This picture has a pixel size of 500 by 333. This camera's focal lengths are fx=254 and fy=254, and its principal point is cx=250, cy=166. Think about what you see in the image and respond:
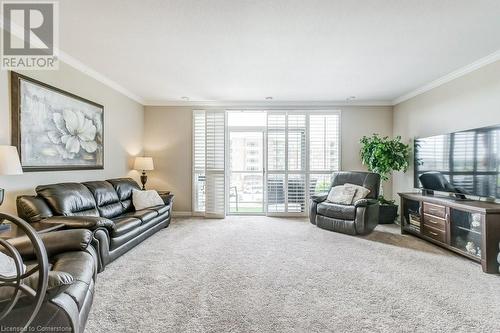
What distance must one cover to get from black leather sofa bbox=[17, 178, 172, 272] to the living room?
26mm

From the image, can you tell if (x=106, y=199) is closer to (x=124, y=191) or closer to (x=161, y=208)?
(x=124, y=191)

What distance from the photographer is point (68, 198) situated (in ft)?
10.1

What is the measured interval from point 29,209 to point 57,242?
1.14 meters

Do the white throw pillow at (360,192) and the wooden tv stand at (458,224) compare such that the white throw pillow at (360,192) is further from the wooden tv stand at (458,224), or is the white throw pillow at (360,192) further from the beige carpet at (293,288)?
the beige carpet at (293,288)

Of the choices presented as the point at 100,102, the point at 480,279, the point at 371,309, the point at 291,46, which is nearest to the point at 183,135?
the point at 100,102

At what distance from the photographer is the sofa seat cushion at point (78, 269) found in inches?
56.5

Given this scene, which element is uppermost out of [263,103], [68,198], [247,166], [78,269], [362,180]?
[263,103]

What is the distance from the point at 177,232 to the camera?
4383 mm

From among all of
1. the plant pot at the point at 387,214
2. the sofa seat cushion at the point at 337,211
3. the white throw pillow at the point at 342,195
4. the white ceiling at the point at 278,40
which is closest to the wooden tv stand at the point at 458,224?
the plant pot at the point at 387,214

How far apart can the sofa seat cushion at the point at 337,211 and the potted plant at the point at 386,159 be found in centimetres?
114

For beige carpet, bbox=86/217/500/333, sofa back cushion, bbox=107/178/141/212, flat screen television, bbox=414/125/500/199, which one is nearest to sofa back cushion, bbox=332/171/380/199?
flat screen television, bbox=414/125/500/199

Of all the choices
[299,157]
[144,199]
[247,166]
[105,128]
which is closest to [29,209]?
[144,199]

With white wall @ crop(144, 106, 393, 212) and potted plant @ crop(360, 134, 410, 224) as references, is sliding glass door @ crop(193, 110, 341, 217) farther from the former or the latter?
potted plant @ crop(360, 134, 410, 224)

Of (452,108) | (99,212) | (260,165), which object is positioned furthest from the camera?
(260,165)
